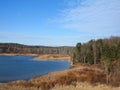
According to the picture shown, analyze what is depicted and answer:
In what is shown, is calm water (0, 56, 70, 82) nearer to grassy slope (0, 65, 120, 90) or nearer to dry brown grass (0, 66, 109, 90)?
dry brown grass (0, 66, 109, 90)

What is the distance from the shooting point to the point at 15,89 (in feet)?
65.0

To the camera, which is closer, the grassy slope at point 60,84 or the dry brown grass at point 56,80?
the grassy slope at point 60,84

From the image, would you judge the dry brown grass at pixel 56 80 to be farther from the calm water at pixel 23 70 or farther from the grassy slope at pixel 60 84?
the calm water at pixel 23 70

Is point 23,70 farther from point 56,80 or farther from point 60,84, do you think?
point 60,84

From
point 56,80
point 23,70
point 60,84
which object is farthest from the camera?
point 23,70

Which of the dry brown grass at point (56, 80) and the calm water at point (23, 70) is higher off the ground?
the dry brown grass at point (56, 80)

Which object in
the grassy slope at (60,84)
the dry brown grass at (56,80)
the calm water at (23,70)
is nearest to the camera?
the grassy slope at (60,84)

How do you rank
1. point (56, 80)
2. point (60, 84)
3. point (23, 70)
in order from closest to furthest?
point (60, 84) < point (56, 80) < point (23, 70)

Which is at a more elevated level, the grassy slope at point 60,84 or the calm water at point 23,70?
the grassy slope at point 60,84

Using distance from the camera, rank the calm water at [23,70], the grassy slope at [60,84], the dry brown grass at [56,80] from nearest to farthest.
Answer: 1. the grassy slope at [60,84]
2. the dry brown grass at [56,80]
3. the calm water at [23,70]

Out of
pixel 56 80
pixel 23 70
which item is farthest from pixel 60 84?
pixel 23 70

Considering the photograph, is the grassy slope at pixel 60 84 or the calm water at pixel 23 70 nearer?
the grassy slope at pixel 60 84

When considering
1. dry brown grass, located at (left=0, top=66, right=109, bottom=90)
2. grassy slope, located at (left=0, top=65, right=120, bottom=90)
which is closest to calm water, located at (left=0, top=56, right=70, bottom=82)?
dry brown grass, located at (left=0, top=66, right=109, bottom=90)

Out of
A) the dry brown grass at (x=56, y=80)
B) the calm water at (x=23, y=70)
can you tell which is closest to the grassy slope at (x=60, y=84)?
the dry brown grass at (x=56, y=80)
